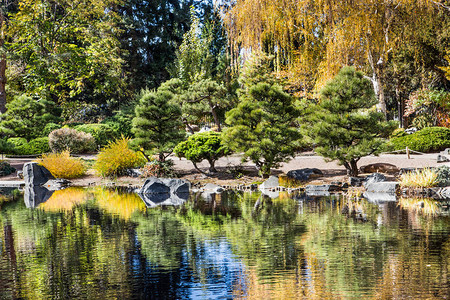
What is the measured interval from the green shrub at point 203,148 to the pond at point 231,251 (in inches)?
244

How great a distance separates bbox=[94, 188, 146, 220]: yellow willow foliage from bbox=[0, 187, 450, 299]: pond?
10 cm

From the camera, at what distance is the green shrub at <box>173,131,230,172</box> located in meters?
17.7

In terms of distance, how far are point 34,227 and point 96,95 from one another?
3338 centimetres

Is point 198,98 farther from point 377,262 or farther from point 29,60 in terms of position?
point 377,262

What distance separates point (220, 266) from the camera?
233 inches

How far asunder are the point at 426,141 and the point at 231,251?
55.3 ft

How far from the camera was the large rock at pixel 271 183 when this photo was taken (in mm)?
15664

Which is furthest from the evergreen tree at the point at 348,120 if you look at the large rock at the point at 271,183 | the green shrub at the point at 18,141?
the green shrub at the point at 18,141

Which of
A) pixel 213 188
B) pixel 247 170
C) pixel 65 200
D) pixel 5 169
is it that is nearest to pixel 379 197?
pixel 213 188

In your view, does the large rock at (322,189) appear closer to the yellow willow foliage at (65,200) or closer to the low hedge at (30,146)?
the yellow willow foliage at (65,200)

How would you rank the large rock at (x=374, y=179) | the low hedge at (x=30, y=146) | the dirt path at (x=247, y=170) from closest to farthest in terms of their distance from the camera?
the large rock at (x=374, y=179)
the dirt path at (x=247, y=170)
the low hedge at (x=30, y=146)

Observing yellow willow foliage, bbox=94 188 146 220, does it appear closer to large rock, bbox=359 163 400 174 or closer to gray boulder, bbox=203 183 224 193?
gray boulder, bbox=203 183 224 193

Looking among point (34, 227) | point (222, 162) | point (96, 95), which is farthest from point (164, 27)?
point (34, 227)

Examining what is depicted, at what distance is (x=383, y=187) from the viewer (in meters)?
13.9
